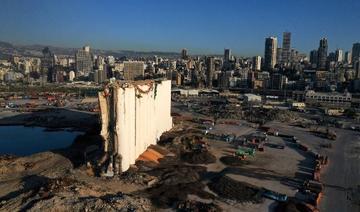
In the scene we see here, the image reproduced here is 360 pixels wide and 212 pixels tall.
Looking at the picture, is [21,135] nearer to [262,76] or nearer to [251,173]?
[251,173]

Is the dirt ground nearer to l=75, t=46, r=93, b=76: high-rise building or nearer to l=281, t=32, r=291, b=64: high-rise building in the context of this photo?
l=75, t=46, r=93, b=76: high-rise building

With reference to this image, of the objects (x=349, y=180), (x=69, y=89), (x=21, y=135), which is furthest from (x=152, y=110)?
(x=69, y=89)

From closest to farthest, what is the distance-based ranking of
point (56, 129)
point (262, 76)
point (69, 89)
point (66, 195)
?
point (66, 195) → point (56, 129) → point (69, 89) → point (262, 76)

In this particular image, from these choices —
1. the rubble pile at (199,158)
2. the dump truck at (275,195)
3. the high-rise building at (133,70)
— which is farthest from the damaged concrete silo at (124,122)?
the high-rise building at (133,70)

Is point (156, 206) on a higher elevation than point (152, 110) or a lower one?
lower

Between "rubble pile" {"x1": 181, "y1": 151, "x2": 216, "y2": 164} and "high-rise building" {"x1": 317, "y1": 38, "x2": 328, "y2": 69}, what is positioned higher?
"high-rise building" {"x1": 317, "y1": 38, "x2": 328, "y2": 69}

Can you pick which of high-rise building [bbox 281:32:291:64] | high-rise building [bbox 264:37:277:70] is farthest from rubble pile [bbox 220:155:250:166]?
high-rise building [bbox 281:32:291:64]

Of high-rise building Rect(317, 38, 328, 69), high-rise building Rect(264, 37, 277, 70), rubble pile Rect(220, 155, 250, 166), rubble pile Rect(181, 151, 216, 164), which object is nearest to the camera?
rubble pile Rect(220, 155, 250, 166)
